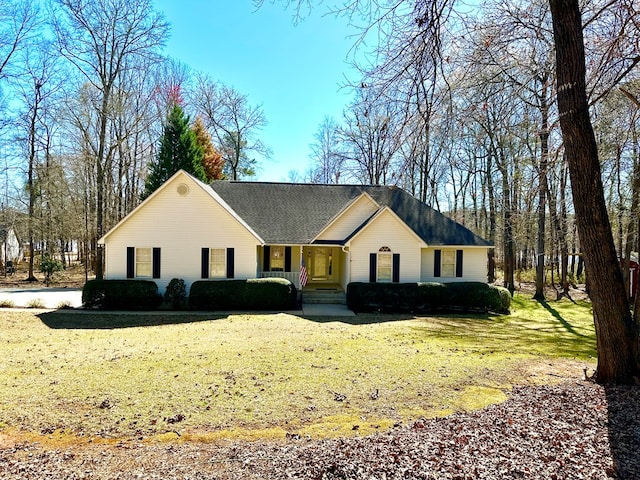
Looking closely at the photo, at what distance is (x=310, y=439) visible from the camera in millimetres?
4422

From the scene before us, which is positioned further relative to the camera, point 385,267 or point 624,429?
point 385,267

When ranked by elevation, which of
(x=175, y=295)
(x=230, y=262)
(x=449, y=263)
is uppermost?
(x=230, y=262)

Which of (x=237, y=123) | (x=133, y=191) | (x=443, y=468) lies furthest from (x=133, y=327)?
(x=237, y=123)

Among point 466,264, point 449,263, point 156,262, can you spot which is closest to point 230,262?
point 156,262

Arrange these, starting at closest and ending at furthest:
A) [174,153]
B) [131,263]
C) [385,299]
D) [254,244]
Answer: [385,299], [131,263], [254,244], [174,153]

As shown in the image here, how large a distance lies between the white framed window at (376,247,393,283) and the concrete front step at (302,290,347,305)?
209cm

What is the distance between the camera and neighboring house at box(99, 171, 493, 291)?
18062mm

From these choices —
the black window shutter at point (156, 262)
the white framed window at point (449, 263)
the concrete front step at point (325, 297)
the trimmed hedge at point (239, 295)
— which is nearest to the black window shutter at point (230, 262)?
the trimmed hedge at point (239, 295)

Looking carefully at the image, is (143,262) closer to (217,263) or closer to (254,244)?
(217,263)

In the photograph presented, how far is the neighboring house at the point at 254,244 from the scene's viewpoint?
18.1 m

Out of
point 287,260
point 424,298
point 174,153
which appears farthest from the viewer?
point 174,153

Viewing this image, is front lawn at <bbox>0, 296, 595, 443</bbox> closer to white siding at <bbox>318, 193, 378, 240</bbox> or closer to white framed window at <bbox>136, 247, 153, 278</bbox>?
white framed window at <bbox>136, 247, 153, 278</bbox>

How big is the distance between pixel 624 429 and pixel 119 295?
16.9 metres

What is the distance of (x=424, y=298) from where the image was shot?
1719 centimetres
